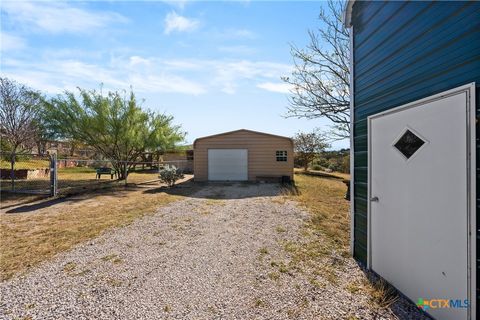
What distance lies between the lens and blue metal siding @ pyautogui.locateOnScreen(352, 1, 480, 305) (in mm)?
1787

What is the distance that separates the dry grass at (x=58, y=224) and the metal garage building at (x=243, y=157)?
539 centimetres

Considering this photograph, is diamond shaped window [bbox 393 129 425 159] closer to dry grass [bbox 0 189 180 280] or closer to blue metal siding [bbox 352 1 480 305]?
blue metal siding [bbox 352 1 480 305]

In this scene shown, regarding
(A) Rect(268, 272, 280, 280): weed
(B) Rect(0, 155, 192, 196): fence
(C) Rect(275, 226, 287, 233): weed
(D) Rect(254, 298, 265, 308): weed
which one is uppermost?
(B) Rect(0, 155, 192, 196): fence

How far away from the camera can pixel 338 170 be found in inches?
781

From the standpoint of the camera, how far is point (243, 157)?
1296cm

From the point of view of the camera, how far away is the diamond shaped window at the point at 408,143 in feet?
7.26

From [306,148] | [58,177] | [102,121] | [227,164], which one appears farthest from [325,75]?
[58,177]

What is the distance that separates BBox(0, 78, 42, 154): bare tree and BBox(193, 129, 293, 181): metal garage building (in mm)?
11752

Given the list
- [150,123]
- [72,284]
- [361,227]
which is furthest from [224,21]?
[150,123]

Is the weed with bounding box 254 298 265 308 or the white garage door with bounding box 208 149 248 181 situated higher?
the white garage door with bounding box 208 149 248 181

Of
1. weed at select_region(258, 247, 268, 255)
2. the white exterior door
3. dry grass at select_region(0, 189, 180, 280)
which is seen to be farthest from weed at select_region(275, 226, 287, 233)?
dry grass at select_region(0, 189, 180, 280)

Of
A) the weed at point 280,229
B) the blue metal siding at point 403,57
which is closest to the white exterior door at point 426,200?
the blue metal siding at point 403,57

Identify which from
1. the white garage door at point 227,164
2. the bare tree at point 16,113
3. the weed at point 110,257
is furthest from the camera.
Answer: the bare tree at point 16,113

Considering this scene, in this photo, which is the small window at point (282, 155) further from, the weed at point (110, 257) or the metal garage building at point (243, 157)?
the weed at point (110, 257)
